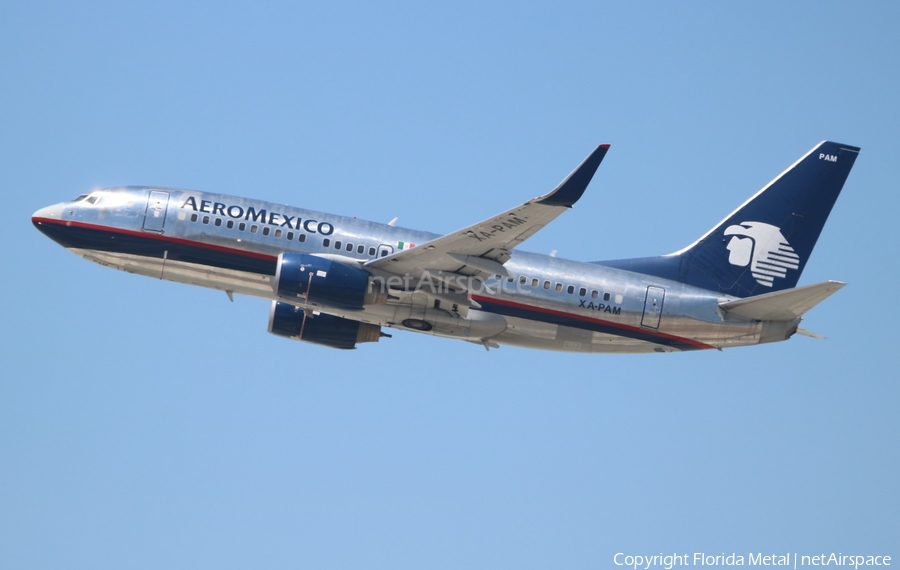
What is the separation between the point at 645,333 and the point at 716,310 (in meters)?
3.00

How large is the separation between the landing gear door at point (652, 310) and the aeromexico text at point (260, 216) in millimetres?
12561

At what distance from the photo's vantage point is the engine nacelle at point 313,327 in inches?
1818

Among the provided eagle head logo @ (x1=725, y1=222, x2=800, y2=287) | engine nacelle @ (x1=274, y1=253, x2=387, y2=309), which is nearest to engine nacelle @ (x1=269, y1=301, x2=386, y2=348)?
engine nacelle @ (x1=274, y1=253, x2=387, y2=309)

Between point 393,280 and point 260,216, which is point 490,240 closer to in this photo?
point 393,280

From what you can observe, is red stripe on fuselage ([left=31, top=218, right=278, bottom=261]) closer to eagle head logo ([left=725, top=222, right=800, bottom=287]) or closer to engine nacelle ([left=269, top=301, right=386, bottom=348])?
engine nacelle ([left=269, top=301, right=386, bottom=348])

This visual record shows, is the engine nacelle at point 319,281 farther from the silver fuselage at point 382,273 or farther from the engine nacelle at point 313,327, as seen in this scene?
the engine nacelle at point 313,327

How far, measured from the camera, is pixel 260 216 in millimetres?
43250

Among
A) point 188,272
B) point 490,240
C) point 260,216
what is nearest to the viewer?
point 490,240

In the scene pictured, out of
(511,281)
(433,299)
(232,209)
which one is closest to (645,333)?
(511,281)

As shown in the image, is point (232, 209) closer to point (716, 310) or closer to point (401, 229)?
point (401, 229)

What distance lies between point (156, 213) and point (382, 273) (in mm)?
9075

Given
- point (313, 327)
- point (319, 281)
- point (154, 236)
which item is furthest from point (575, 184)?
point (154, 236)

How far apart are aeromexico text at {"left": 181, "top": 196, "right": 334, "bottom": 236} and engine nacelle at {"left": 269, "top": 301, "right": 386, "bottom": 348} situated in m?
4.27

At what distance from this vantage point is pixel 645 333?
4462cm
